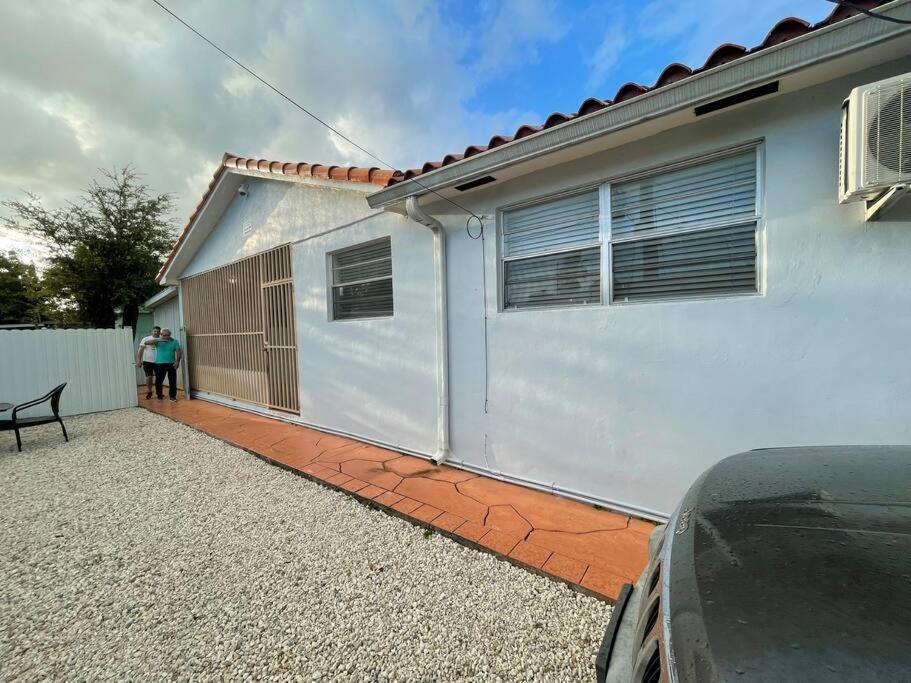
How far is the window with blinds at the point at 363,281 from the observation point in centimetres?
471

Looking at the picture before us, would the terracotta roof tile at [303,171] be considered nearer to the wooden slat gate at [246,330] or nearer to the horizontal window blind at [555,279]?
the wooden slat gate at [246,330]

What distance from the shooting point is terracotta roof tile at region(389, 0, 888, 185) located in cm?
189

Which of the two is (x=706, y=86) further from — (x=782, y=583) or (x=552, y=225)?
(x=782, y=583)

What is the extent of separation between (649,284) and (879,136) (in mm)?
1359

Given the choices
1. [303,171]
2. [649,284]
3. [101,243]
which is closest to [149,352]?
[303,171]

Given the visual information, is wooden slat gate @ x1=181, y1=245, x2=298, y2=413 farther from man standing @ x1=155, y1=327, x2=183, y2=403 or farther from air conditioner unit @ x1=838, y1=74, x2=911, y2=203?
air conditioner unit @ x1=838, y1=74, x2=911, y2=203

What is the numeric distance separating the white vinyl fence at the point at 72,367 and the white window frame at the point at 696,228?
10.4 m

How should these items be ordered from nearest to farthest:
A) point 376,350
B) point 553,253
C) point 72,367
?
point 553,253, point 376,350, point 72,367

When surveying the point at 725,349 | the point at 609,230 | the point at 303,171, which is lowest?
the point at 725,349

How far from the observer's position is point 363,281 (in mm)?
4957

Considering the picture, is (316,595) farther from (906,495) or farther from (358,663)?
(906,495)

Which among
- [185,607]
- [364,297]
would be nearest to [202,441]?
[364,297]

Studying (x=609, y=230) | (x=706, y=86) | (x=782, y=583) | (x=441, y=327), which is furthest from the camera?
(x=441, y=327)

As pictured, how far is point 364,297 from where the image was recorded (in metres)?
5.00
